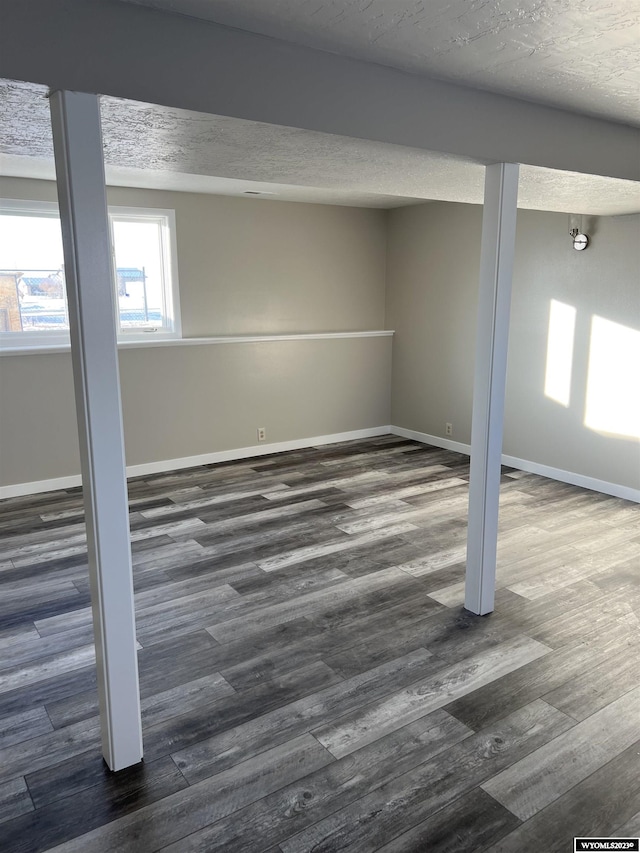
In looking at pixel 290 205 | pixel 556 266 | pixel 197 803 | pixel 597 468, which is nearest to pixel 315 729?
pixel 197 803

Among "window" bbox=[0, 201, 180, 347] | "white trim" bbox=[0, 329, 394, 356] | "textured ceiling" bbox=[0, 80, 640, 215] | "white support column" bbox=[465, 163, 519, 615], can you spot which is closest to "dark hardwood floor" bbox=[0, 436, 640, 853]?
"white support column" bbox=[465, 163, 519, 615]

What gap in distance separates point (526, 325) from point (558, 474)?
125cm

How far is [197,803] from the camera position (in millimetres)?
1950

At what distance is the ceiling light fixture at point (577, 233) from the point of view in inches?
181

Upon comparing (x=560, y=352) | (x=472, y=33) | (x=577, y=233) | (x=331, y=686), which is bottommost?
(x=331, y=686)

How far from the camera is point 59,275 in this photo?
491cm

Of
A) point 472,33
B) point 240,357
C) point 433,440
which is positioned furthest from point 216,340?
point 472,33

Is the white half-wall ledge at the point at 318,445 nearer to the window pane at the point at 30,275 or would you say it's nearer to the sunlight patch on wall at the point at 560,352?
the sunlight patch on wall at the point at 560,352

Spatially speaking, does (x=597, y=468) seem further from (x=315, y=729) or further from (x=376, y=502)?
(x=315, y=729)

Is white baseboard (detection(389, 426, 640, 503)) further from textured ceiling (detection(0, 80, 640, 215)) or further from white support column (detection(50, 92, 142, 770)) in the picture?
white support column (detection(50, 92, 142, 770))

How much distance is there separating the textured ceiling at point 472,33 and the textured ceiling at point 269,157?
275mm

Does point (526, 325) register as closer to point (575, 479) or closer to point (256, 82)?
point (575, 479)

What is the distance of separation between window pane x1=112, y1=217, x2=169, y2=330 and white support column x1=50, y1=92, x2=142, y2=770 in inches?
140

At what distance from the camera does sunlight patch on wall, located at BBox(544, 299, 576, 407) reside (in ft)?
15.9
